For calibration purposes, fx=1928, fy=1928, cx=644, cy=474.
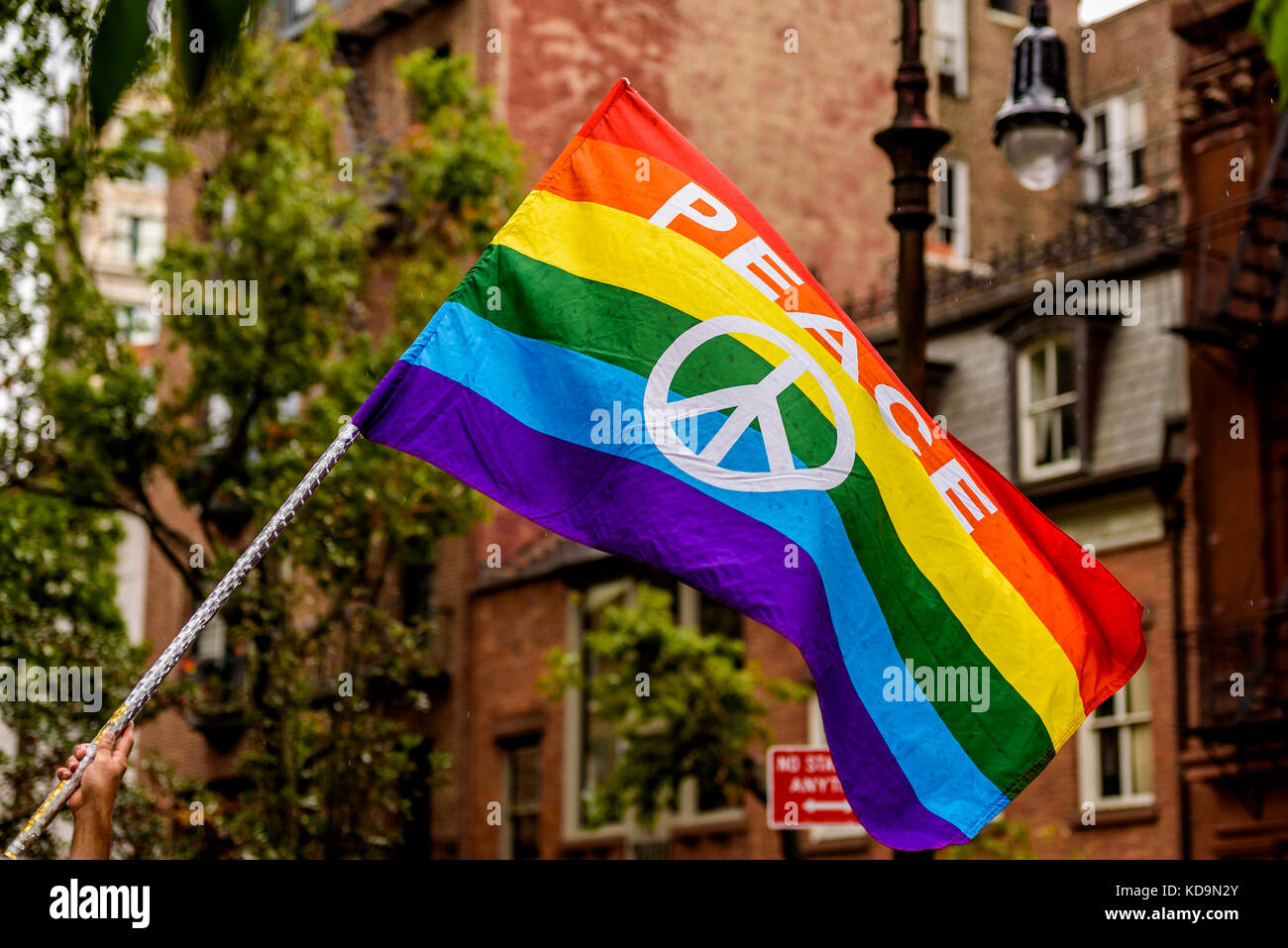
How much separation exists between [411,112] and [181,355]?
10132 mm

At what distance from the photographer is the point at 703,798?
27891 millimetres

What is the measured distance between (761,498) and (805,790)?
5.73m

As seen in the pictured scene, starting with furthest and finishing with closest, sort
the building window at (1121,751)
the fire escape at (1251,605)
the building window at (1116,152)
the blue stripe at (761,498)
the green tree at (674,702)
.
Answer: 1. the building window at (1116,152)
2. the building window at (1121,751)
3. the green tree at (674,702)
4. the fire escape at (1251,605)
5. the blue stripe at (761,498)

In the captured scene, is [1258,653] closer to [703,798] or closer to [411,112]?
[703,798]

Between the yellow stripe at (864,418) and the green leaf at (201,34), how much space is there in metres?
3.76

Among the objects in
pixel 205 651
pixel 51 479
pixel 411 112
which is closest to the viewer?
pixel 51 479

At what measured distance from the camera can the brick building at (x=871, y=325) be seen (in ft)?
75.5

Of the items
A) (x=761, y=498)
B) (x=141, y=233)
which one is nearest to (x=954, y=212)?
(x=761, y=498)

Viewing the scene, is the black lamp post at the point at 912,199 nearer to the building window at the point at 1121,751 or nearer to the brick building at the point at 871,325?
the brick building at the point at 871,325

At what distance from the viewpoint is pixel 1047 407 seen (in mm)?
24906

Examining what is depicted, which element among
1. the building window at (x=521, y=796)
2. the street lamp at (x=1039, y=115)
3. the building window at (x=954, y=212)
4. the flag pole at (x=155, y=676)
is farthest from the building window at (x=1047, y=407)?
the flag pole at (x=155, y=676)

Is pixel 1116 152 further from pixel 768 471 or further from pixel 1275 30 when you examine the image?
pixel 1275 30

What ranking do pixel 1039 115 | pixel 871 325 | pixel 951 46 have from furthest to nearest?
pixel 951 46 < pixel 871 325 < pixel 1039 115
